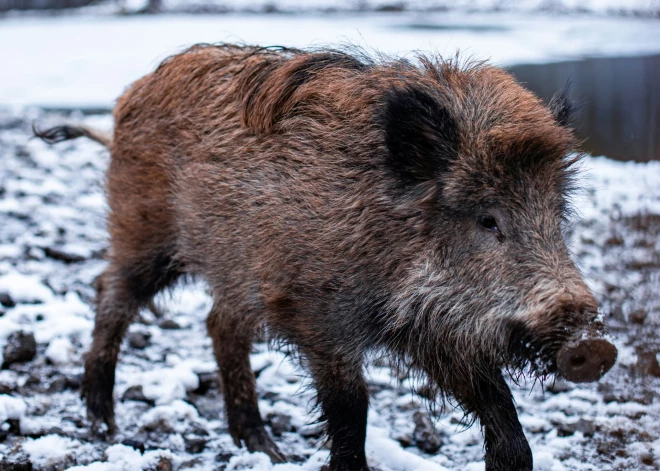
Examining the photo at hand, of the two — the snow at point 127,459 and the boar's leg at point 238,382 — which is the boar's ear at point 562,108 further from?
the snow at point 127,459

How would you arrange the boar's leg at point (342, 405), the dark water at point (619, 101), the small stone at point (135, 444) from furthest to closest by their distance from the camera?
the dark water at point (619, 101) → the small stone at point (135, 444) → the boar's leg at point (342, 405)

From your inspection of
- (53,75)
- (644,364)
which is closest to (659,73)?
(644,364)

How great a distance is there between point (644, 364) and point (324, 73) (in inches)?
91.3

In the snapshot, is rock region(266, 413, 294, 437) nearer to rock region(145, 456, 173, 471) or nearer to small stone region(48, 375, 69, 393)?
rock region(145, 456, 173, 471)

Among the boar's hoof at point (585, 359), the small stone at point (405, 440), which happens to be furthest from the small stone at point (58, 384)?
the boar's hoof at point (585, 359)

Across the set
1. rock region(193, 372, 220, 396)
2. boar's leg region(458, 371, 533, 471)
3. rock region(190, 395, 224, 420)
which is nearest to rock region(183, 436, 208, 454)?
rock region(190, 395, 224, 420)

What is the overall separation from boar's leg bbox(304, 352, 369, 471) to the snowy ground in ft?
0.99

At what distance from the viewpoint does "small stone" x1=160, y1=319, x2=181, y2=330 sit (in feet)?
16.4

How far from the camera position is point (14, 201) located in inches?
265

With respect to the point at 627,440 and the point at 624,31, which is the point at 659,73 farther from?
the point at 627,440

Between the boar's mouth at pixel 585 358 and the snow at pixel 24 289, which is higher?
the boar's mouth at pixel 585 358

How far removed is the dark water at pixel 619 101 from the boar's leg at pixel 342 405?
13.5 ft

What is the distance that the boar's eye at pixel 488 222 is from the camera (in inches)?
110

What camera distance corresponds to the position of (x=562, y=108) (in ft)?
10.5
